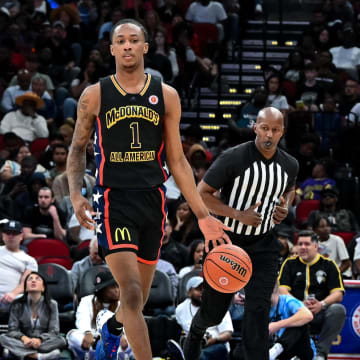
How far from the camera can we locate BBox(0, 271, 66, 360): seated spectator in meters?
8.98

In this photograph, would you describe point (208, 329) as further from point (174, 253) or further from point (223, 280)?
point (223, 280)

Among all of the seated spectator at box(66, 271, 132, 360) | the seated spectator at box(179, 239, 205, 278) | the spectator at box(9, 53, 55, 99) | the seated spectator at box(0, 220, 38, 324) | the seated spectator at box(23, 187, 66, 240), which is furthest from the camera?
the spectator at box(9, 53, 55, 99)

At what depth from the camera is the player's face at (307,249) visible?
9242mm

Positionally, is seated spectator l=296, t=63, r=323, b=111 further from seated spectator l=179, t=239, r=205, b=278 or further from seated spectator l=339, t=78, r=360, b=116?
seated spectator l=179, t=239, r=205, b=278

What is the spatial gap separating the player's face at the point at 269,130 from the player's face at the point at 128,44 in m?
1.37

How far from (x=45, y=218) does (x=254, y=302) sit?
5.40 meters

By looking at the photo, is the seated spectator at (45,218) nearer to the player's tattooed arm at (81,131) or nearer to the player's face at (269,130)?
the player's face at (269,130)

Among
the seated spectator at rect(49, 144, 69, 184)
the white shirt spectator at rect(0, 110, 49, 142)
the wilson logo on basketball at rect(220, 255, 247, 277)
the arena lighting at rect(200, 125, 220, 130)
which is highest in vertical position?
the white shirt spectator at rect(0, 110, 49, 142)

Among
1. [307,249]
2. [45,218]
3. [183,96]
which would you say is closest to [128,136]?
[307,249]

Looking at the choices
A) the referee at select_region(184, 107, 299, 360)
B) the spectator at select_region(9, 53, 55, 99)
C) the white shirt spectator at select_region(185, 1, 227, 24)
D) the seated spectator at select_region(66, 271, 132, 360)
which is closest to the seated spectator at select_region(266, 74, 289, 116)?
the white shirt spectator at select_region(185, 1, 227, 24)

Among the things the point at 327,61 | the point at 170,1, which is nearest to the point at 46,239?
the point at 327,61

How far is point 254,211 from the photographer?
6.38 m

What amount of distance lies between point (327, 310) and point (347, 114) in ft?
19.9

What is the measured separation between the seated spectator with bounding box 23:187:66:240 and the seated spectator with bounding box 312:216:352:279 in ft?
10.9
